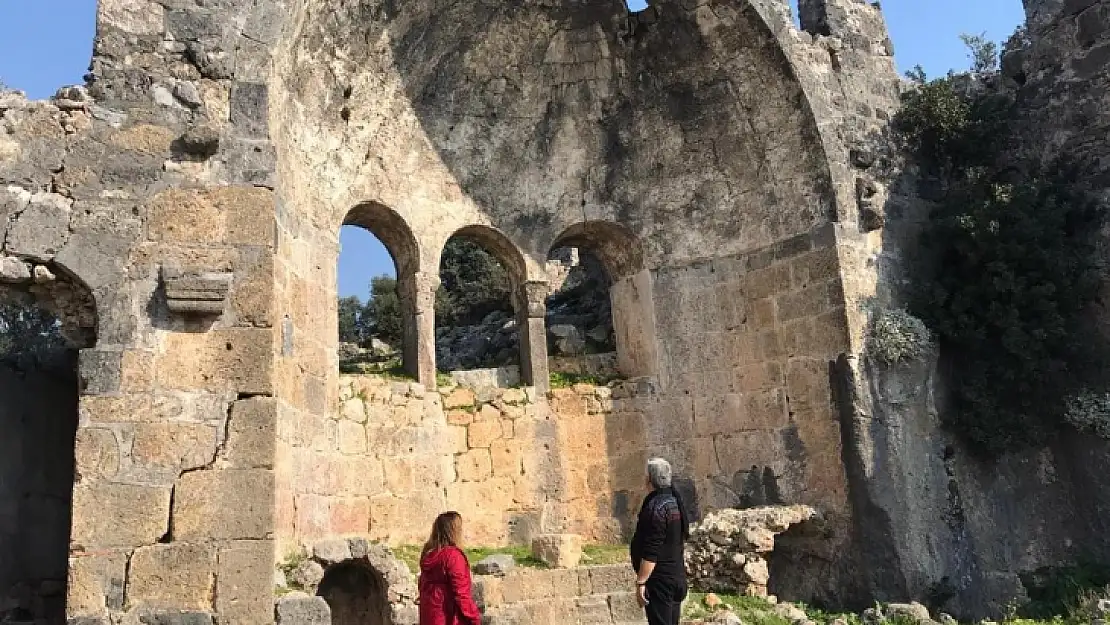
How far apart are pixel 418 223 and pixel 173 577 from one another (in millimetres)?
4807

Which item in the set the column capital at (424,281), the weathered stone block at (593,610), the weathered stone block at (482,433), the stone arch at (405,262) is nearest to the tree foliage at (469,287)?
the stone arch at (405,262)

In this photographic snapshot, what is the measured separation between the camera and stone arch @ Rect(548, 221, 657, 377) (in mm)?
10289

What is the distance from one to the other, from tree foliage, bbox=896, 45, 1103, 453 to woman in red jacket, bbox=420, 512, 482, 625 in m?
6.14

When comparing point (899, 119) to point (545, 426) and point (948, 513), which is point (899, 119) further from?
point (545, 426)

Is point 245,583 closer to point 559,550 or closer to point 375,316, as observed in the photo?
point 559,550

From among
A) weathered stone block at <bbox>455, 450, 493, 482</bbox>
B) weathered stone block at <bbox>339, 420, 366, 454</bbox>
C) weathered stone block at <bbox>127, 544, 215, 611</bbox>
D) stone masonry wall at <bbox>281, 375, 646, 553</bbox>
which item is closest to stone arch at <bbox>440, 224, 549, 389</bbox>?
stone masonry wall at <bbox>281, 375, 646, 553</bbox>

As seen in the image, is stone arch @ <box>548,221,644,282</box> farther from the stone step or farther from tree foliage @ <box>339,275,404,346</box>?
the stone step

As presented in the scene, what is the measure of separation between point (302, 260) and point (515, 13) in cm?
389

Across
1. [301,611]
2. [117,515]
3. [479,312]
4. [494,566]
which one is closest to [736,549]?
[494,566]

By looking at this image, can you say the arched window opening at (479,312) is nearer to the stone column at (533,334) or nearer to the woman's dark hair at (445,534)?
the stone column at (533,334)

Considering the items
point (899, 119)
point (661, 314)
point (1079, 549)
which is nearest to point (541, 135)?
point (661, 314)

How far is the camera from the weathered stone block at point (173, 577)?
5449mm

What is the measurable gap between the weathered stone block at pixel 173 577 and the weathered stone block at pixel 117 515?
0.11 meters

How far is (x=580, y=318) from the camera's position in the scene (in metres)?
11.9
